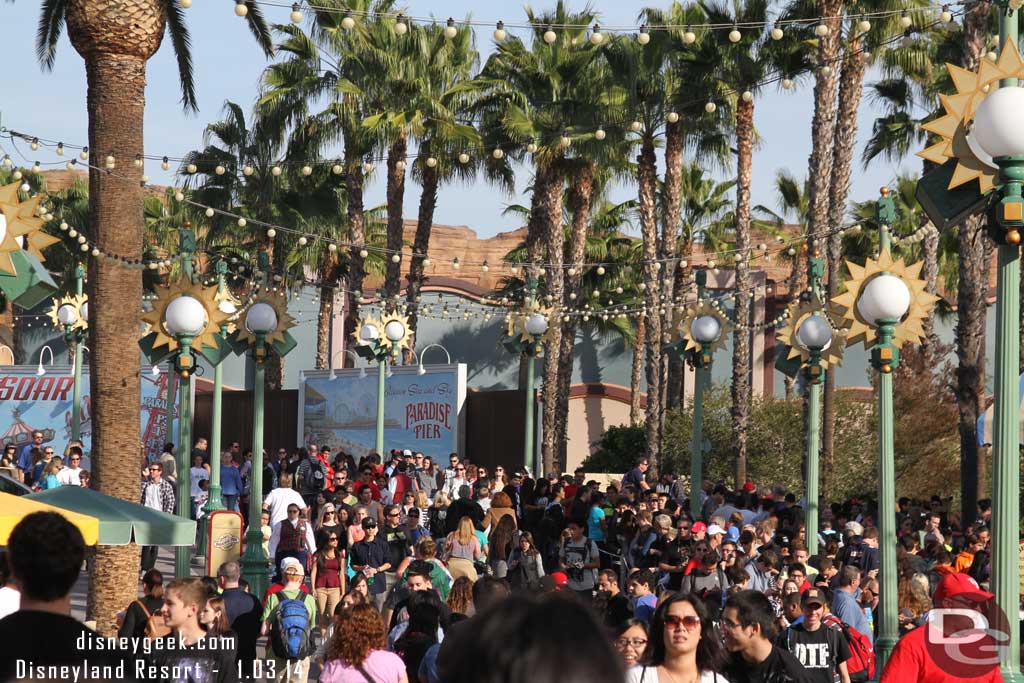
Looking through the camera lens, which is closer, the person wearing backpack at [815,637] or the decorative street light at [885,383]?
the person wearing backpack at [815,637]

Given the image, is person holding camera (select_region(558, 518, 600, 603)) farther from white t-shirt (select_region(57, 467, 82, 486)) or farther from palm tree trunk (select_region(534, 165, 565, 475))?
palm tree trunk (select_region(534, 165, 565, 475))

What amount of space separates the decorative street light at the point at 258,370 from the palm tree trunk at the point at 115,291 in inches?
81.8

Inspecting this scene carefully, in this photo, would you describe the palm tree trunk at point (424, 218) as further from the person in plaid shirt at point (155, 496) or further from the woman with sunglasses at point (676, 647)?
the woman with sunglasses at point (676, 647)

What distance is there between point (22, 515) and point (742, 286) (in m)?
22.3

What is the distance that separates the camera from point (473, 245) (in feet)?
205

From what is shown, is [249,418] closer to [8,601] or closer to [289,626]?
[289,626]

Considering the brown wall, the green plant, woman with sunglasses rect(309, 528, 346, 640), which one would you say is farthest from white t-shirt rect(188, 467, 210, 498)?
the green plant

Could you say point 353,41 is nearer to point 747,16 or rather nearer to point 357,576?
point 747,16

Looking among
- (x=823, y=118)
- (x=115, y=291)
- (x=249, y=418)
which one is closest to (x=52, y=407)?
(x=249, y=418)

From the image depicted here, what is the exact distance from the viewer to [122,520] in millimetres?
11664

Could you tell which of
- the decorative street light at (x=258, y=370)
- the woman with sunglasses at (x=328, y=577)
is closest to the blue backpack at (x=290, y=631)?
the woman with sunglasses at (x=328, y=577)

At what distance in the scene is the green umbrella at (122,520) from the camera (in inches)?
456

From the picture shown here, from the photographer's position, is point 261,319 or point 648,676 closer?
point 648,676

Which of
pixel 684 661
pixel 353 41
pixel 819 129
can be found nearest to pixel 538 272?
pixel 819 129
